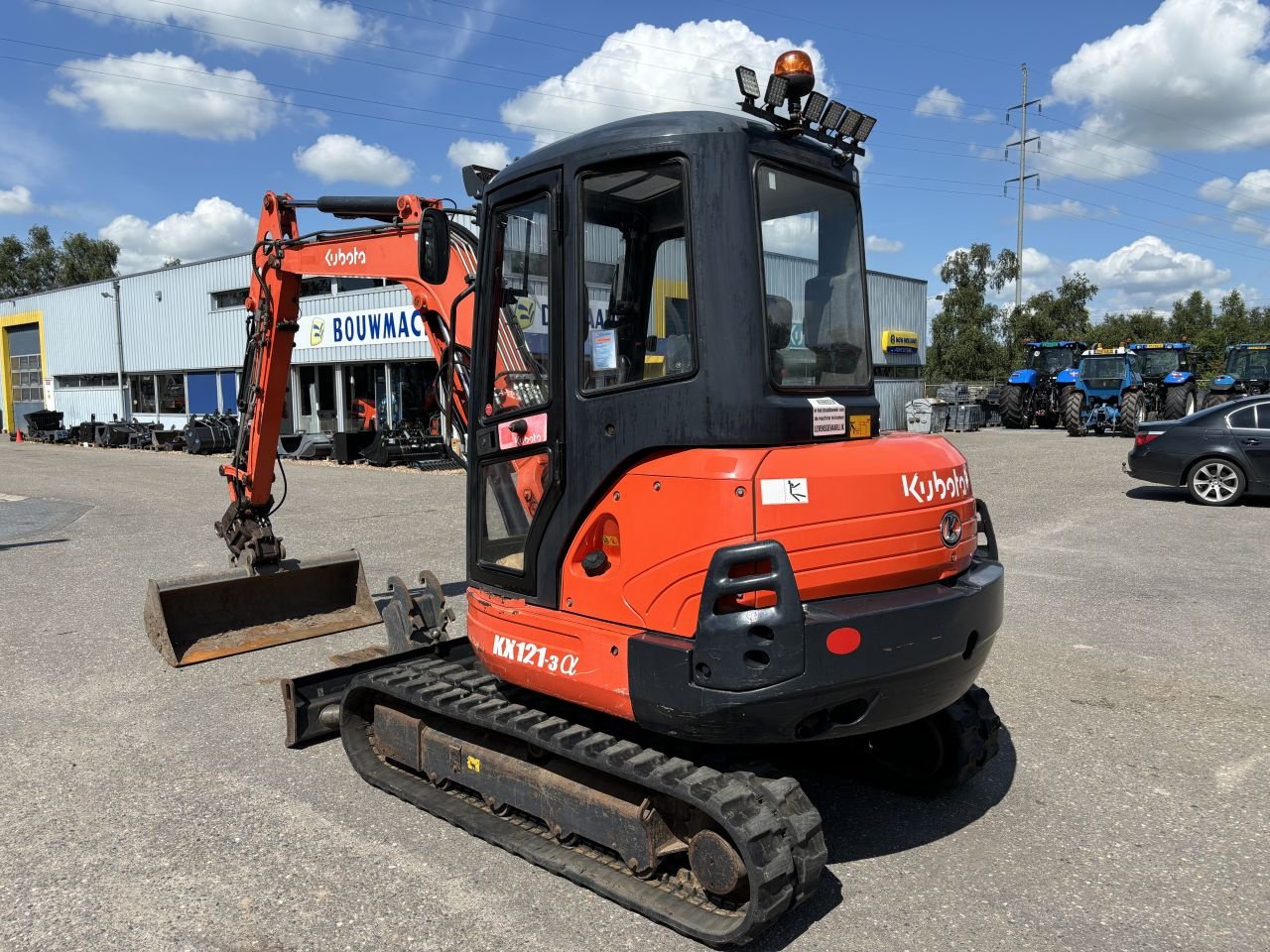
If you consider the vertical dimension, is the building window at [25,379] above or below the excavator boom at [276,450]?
above

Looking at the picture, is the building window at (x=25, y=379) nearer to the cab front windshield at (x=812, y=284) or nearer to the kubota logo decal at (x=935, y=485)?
the cab front windshield at (x=812, y=284)

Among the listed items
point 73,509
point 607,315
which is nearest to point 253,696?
point 607,315

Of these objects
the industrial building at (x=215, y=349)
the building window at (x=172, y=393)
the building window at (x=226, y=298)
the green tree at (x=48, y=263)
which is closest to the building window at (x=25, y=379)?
the industrial building at (x=215, y=349)

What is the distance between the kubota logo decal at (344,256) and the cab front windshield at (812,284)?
319 centimetres

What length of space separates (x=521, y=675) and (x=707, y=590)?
1.08 m

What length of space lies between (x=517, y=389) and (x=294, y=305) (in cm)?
330

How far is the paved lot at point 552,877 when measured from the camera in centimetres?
322

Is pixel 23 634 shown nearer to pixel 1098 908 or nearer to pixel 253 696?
pixel 253 696

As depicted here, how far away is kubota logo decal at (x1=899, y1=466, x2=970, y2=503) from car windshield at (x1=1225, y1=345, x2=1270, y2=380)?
2855 cm

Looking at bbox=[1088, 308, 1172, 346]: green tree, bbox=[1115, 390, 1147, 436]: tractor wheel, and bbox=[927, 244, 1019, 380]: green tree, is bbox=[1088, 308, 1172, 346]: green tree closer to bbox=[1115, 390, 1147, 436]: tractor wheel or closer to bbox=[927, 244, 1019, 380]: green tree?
bbox=[927, 244, 1019, 380]: green tree

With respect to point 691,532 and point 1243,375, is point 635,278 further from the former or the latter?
point 1243,375

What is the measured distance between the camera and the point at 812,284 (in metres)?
3.68

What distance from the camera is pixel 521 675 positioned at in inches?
148

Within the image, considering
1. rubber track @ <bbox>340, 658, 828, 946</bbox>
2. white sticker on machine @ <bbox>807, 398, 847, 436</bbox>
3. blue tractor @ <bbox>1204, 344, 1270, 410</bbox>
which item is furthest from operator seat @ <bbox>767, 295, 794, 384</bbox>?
blue tractor @ <bbox>1204, 344, 1270, 410</bbox>
